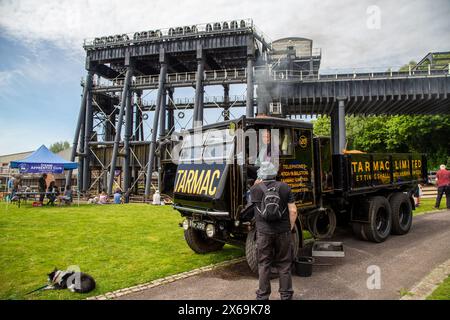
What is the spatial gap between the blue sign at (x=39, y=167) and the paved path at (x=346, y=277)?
14.8 meters

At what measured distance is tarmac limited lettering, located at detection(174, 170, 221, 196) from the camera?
5.22 meters

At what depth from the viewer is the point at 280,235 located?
4223mm

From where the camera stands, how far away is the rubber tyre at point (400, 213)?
817 centimetres

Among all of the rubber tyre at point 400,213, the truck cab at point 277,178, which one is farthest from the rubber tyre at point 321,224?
the rubber tyre at point 400,213

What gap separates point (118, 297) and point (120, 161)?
2981 centimetres

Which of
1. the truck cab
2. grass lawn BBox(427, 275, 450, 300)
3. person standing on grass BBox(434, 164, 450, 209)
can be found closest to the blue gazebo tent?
the truck cab

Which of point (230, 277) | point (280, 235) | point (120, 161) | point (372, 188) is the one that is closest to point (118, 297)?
point (230, 277)

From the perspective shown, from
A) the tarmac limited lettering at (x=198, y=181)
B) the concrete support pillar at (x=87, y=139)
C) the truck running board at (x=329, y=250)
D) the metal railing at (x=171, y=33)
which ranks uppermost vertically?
the metal railing at (x=171, y=33)

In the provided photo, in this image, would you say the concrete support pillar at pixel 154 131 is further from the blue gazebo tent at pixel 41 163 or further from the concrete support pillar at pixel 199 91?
the blue gazebo tent at pixel 41 163

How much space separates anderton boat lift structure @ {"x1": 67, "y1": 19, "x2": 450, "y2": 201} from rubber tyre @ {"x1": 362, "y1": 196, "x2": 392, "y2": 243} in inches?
661

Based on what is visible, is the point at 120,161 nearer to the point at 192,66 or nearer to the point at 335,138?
the point at 192,66

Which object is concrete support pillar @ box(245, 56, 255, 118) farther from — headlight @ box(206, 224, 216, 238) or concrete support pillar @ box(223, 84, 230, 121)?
headlight @ box(206, 224, 216, 238)

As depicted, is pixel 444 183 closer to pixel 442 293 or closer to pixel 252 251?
pixel 442 293
